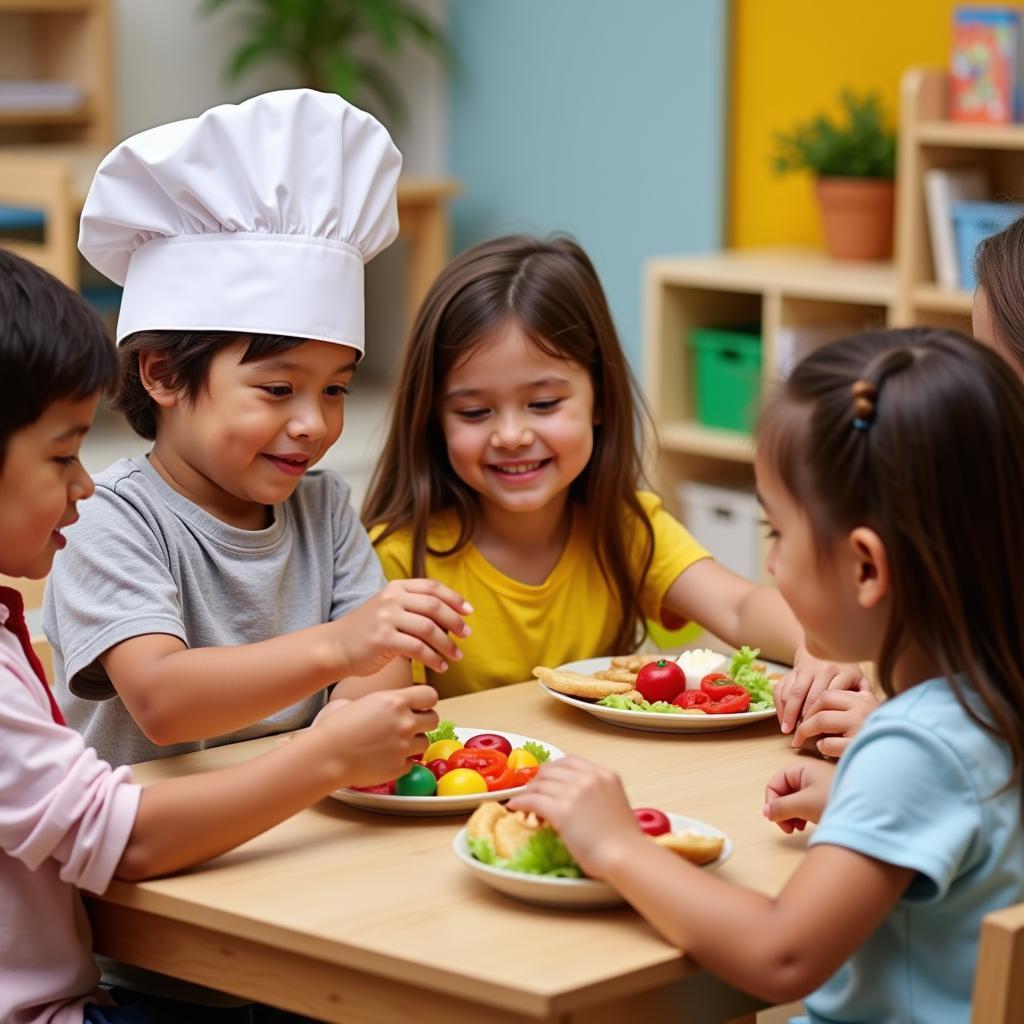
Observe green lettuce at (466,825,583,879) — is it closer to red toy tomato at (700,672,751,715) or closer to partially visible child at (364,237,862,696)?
red toy tomato at (700,672,751,715)

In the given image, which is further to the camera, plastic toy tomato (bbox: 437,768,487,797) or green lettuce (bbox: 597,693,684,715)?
green lettuce (bbox: 597,693,684,715)

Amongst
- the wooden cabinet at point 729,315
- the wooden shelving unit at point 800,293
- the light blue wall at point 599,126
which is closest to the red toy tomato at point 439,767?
the wooden shelving unit at point 800,293

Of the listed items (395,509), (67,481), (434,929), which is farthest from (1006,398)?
(395,509)

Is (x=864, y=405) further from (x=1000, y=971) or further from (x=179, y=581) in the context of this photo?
(x=179, y=581)

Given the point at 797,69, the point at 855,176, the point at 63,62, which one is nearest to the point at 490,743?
the point at 855,176

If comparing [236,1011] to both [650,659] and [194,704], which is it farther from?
[650,659]

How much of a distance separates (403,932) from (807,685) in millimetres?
Answer: 575

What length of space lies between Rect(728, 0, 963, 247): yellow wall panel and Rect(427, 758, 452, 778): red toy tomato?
9.83 feet

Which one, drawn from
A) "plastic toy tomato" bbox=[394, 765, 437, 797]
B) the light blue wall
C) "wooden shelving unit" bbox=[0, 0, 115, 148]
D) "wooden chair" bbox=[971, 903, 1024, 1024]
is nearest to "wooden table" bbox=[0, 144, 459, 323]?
"wooden shelving unit" bbox=[0, 0, 115, 148]

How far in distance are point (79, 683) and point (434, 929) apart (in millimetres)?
506

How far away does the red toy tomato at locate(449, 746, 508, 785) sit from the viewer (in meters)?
1.35

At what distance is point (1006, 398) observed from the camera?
1.09 meters

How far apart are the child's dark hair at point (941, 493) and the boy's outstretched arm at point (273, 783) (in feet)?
1.17

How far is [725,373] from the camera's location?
387 cm
